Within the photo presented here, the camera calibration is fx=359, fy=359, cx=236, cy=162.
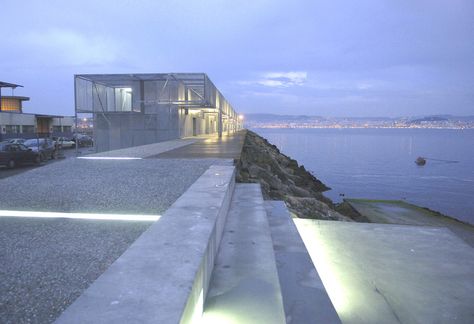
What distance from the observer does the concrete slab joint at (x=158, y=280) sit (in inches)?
77.2

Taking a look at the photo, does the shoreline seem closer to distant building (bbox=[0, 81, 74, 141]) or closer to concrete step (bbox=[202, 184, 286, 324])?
concrete step (bbox=[202, 184, 286, 324])

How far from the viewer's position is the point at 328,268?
6027mm

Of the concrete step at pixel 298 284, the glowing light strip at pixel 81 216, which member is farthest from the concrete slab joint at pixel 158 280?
the glowing light strip at pixel 81 216

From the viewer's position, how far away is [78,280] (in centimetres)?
324

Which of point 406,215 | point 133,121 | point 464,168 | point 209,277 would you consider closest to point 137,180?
point 209,277

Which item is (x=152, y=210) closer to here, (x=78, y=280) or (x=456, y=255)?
(x=78, y=280)

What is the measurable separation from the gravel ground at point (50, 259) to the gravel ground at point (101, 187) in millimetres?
705

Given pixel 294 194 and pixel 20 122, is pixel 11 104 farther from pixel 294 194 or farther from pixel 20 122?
pixel 294 194

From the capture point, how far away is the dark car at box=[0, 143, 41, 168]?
2078cm

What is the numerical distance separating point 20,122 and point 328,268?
152 ft


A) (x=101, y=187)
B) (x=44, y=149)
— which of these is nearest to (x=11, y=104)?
(x=44, y=149)

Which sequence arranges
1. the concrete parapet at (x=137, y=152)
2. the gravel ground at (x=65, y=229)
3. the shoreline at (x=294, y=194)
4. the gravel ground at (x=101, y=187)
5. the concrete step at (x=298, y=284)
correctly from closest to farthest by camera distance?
1. the gravel ground at (x=65, y=229)
2. the concrete step at (x=298, y=284)
3. the gravel ground at (x=101, y=187)
4. the shoreline at (x=294, y=194)
5. the concrete parapet at (x=137, y=152)

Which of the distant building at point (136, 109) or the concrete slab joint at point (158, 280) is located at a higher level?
the distant building at point (136, 109)

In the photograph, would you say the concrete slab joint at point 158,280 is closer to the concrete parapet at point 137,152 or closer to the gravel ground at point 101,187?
the gravel ground at point 101,187
